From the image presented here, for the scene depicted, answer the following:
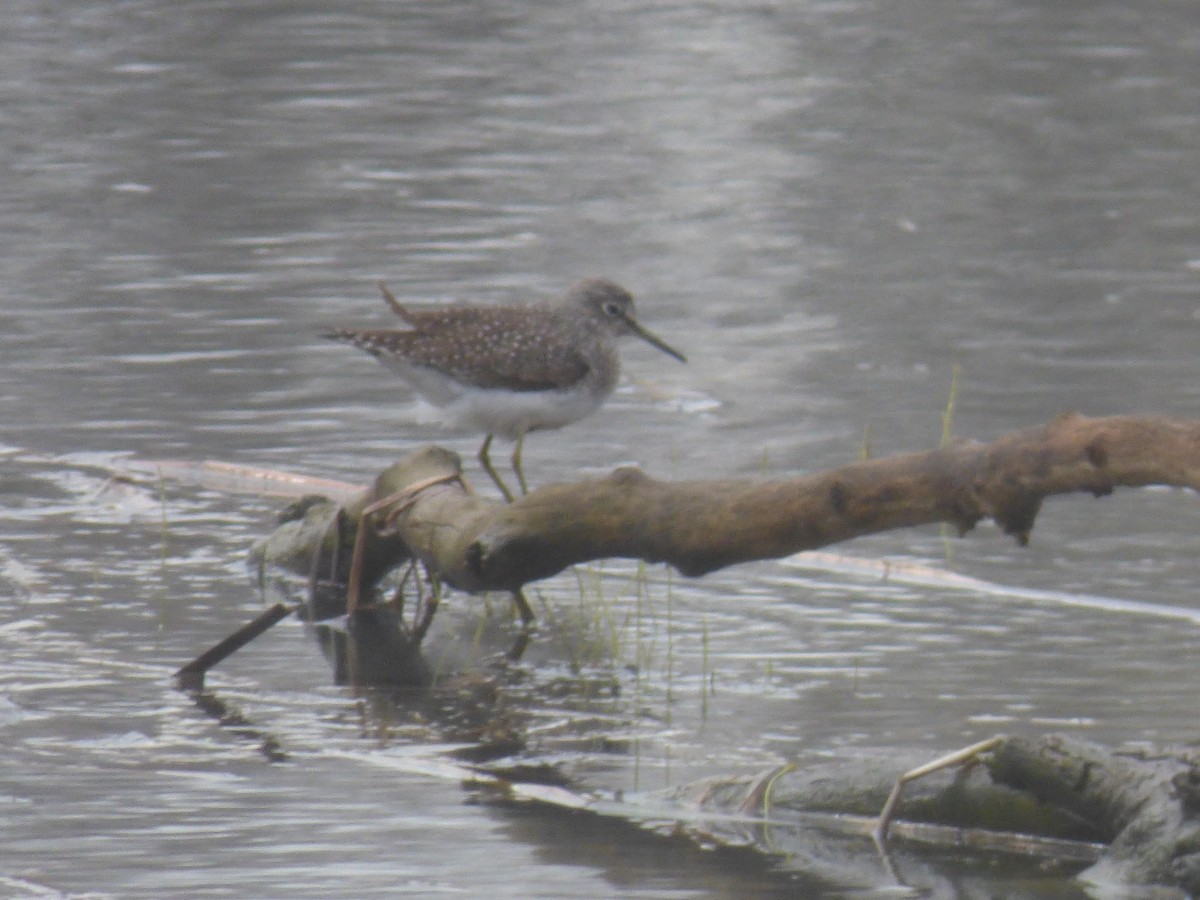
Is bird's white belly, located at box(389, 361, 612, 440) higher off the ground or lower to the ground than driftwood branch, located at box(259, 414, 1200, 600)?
lower

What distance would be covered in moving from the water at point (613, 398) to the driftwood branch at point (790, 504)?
523mm

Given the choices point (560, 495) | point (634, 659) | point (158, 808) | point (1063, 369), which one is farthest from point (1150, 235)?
point (158, 808)

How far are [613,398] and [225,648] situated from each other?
13.9 ft

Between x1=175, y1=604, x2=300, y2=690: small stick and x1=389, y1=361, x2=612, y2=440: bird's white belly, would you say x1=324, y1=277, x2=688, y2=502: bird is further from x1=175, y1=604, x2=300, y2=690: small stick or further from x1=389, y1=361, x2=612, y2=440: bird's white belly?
x1=175, y1=604, x2=300, y2=690: small stick

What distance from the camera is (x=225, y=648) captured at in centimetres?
668

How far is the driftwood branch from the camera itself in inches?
201

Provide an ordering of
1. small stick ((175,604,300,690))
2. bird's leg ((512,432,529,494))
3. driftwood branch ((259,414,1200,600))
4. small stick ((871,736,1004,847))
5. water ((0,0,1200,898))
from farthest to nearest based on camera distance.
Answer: bird's leg ((512,432,529,494)), small stick ((175,604,300,690)), water ((0,0,1200,898)), small stick ((871,736,1004,847)), driftwood branch ((259,414,1200,600))

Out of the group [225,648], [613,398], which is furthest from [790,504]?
[613,398]

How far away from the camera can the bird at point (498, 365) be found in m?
8.42

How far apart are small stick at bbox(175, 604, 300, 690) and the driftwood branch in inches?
18.8

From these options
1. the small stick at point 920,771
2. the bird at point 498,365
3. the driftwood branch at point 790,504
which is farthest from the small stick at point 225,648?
the small stick at point 920,771

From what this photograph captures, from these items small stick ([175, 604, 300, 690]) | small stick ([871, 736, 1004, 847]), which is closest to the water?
small stick ([175, 604, 300, 690])

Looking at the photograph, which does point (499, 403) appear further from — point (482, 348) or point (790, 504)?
point (790, 504)

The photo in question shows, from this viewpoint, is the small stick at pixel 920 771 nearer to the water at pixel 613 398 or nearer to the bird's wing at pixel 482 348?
the water at pixel 613 398
